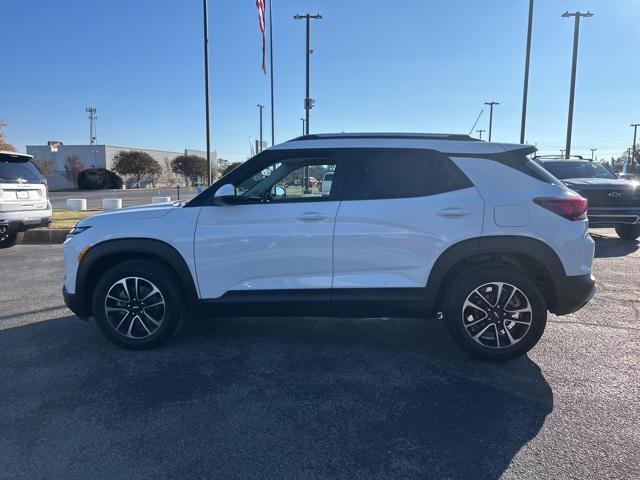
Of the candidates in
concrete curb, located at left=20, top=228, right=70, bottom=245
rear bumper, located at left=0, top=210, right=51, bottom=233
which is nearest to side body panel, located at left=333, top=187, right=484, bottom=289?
rear bumper, located at left=0, top=210, right=51, bottom=233

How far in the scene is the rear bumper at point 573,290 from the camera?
156 inches

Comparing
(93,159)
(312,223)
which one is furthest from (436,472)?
(93,159)

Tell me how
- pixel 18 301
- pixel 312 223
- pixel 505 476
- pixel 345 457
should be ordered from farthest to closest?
1. pixel 18 301
2. pixel 312 223
3. pixel 345 457
4. pixel 505 476

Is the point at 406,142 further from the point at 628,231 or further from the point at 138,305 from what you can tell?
the point at 628,231

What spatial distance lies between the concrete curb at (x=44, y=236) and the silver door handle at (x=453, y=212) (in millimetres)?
10037

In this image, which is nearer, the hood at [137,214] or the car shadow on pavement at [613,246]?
the hood at [137,214]

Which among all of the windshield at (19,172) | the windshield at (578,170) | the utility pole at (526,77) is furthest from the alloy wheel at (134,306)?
the utility pole at (526,77)

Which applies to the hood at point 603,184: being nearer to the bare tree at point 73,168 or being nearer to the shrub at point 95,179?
the shrub at point 95,179

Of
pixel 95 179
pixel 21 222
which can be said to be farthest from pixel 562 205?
pixel 95 179

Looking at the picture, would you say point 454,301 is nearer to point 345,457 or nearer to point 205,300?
point 345,457

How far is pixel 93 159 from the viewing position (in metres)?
62.2

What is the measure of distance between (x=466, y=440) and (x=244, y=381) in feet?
5.61

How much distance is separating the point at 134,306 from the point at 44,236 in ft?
28.0

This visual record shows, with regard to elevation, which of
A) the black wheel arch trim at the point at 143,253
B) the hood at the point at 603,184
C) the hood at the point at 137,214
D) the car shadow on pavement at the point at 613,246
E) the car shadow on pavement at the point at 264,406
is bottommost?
the car shadow on pavement at the point at 264,406
